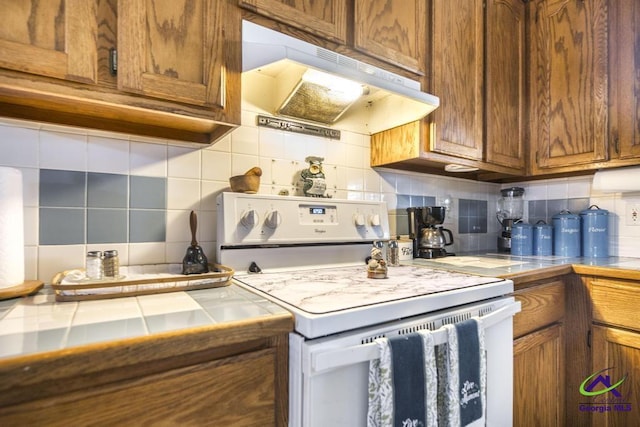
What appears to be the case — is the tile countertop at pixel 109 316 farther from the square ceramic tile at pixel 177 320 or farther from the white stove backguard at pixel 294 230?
the white stove backguard at pixel 294 230

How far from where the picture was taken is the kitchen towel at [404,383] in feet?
2.31

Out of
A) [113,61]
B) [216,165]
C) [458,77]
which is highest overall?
[458,77]

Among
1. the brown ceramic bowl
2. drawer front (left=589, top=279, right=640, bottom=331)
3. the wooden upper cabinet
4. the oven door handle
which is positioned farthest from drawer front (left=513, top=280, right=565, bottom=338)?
the wooden upper cabinet

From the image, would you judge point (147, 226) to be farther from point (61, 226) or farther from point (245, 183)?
point (245, 183)

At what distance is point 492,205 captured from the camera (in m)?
2.23

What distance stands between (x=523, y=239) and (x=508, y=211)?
410 millimetres

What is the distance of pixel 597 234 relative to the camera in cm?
174

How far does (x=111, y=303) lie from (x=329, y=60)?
0.87 metres

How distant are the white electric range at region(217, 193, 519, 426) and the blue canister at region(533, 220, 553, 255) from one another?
92cm

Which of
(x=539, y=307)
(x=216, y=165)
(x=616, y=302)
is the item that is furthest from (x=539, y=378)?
(x=216, y=165)

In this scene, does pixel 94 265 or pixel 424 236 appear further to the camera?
pixel 424 236

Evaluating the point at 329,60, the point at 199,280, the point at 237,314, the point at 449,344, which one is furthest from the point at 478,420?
the point at 329,60

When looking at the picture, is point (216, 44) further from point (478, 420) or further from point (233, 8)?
point (478, 420)

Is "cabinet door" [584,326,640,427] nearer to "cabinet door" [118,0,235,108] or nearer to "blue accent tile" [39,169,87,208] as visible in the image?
"cabinet door" [118,0,235,108]
